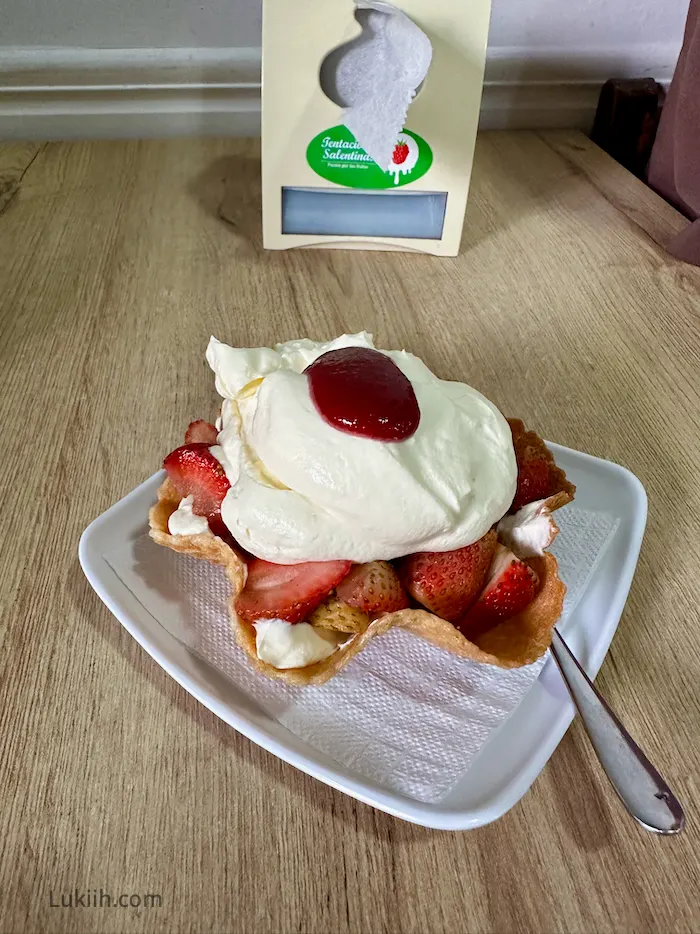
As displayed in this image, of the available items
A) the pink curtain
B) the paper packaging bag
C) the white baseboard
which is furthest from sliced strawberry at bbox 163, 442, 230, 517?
the white baseboard

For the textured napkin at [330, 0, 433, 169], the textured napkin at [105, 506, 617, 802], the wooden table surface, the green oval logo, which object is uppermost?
the textured napkin at [330, 0, 433, 169]

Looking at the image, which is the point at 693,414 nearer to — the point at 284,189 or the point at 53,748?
the point at 284,189

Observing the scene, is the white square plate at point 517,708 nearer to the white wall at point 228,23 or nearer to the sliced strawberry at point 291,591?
the sliced strawberry at point 291,591

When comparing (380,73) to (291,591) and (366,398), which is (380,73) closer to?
(366,398)

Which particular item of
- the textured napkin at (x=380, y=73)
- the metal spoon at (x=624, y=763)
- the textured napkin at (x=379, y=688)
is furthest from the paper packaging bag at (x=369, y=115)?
the metal spoon at (x=624, y=763)

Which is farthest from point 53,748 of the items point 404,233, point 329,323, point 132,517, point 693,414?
point 404,233

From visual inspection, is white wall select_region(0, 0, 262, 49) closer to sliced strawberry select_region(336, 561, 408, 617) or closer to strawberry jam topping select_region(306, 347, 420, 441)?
strawberry jam topping select_region(306, 347, 420, 441)
